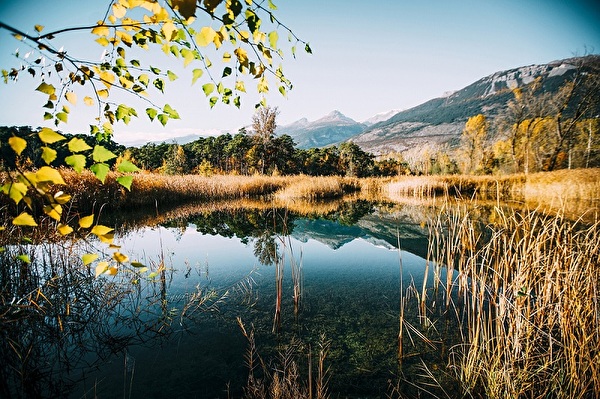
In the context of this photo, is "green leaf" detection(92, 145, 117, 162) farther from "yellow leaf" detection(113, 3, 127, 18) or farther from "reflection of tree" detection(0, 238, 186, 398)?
"reflection of tree" detection(0, 238, 186, 398)

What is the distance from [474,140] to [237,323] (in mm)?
35569

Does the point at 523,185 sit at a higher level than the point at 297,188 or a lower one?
lower

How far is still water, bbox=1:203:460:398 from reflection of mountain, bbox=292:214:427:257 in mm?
561

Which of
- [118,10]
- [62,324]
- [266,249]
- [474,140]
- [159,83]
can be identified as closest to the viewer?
[118,10]

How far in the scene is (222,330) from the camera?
8.96 ft

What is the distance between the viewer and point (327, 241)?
6383mm

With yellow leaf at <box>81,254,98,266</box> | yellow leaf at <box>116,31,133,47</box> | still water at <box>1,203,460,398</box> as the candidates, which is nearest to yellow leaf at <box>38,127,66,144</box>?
yellow leaf at <box>81,254,98,266</box>

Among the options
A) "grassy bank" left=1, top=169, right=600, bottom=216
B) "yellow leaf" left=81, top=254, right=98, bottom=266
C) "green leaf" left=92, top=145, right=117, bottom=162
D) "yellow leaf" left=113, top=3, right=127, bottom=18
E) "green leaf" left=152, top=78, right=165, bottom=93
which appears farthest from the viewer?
"grassy bank" left=1, top=169, right=600, bottom=216

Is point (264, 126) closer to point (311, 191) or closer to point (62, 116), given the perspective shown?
point (311, 191)

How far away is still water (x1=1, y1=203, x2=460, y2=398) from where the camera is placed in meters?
2.07

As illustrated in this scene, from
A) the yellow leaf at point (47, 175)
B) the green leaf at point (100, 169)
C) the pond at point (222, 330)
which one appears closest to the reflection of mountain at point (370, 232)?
the pond at point (222, 330)

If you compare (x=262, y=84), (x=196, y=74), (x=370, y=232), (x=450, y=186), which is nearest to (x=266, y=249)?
(x=370, y=232)

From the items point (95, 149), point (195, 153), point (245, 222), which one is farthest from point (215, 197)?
point (195, 153)

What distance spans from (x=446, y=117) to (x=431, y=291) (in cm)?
22769
